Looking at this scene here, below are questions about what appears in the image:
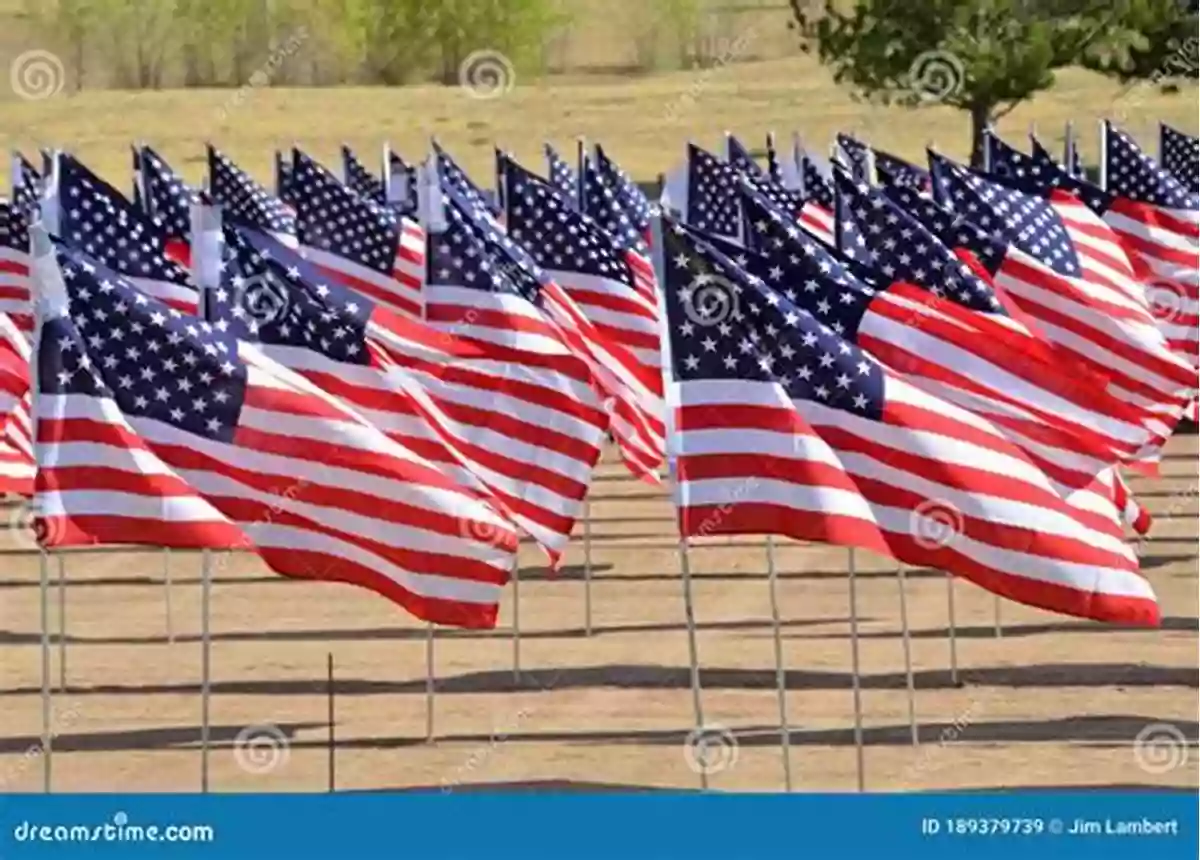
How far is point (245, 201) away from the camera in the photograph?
114 ft

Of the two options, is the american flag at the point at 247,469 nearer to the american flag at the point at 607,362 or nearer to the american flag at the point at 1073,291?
the american flag at the point at 607,362

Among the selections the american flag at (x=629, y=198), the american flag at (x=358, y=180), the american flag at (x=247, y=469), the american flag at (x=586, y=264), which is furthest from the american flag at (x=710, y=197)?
the american flag at (x=247, y=469)

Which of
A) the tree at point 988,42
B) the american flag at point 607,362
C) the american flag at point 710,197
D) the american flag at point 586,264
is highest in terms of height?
the tree at point 988,42

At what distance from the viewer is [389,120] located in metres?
101

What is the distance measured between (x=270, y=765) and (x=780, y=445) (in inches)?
157

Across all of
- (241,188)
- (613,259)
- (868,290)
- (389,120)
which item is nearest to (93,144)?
(389,120)

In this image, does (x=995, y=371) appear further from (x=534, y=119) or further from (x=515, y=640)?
(x=534, y=119)

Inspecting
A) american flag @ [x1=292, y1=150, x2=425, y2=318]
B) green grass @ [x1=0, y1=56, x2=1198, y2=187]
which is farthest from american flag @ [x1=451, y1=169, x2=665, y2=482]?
green grass @ [x1=0, y1=56, x2=1198, y2=187]

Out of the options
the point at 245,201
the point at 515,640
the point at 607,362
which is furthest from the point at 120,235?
the point at 245,201

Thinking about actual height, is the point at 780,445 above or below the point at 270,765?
above

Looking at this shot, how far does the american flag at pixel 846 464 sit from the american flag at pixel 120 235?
631 centimetres

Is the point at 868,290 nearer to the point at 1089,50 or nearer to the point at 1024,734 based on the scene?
the point at 1024,734

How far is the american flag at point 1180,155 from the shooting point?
128 feet

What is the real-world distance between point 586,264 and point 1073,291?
3.65 meters
